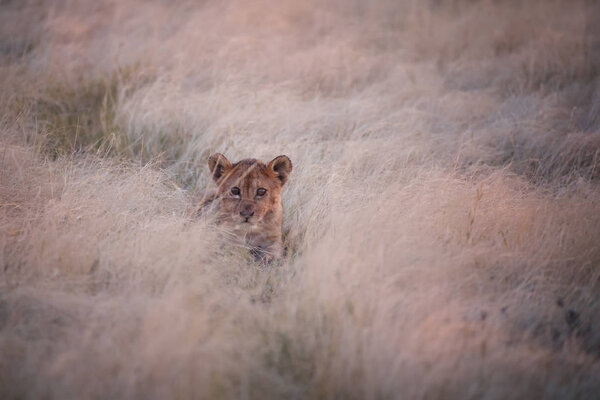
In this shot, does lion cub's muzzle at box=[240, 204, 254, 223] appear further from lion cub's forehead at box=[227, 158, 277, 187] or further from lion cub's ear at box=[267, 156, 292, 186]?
lion cub's ear at box=[267, 156, 292, 186]

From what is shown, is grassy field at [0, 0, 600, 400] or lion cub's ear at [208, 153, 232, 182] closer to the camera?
grassy field at [0, 0, 600, 400]

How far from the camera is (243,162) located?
503 cm

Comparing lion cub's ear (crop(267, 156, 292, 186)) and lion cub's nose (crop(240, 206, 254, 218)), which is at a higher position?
lion cub's ear (crop(267, 156, 292, 186))

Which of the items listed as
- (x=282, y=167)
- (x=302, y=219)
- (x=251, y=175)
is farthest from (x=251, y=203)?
(x=302, y=219)

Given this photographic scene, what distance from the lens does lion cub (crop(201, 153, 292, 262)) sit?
15.6ft

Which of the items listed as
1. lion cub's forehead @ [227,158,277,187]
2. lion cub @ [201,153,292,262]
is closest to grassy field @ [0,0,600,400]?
lion cub @ [201,153,292,262]

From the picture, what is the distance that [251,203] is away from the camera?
4777mm

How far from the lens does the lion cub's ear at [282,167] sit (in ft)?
16.4

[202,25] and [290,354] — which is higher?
[202,25]

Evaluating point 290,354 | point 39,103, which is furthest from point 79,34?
point 290,354

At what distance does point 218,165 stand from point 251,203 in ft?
2.05

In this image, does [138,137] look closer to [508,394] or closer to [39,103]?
[39,103]

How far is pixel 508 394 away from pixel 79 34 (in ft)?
31.3

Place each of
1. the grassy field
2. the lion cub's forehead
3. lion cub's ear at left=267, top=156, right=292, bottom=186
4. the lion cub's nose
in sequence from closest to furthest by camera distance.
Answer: the grassy field < the lion cub's nose < the lion cub's forehead < lion cub's ear at left=267, top=156, right=292, bottom=186
